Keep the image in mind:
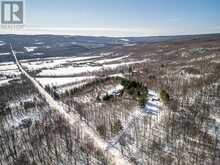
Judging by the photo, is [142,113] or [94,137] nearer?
[94,137]

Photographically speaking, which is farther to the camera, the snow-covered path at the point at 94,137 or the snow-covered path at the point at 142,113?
the snow-covered path at the point at 142,113

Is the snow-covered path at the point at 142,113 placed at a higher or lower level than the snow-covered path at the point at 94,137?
higher

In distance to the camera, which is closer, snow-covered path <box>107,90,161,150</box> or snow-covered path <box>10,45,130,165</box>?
snow-covered path <box>10,45,130,165</box>

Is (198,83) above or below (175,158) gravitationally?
above

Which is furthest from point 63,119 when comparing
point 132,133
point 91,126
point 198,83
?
point 198,83

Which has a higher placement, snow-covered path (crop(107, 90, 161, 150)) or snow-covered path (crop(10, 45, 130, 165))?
snow-covered path (crop(107, 90, 161, 150))

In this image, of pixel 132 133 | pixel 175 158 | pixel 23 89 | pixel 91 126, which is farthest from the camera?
pixel 23 89

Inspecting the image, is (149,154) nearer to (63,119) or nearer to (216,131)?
(216,131)

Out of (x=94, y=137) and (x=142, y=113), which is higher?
(x=142, y=113)
